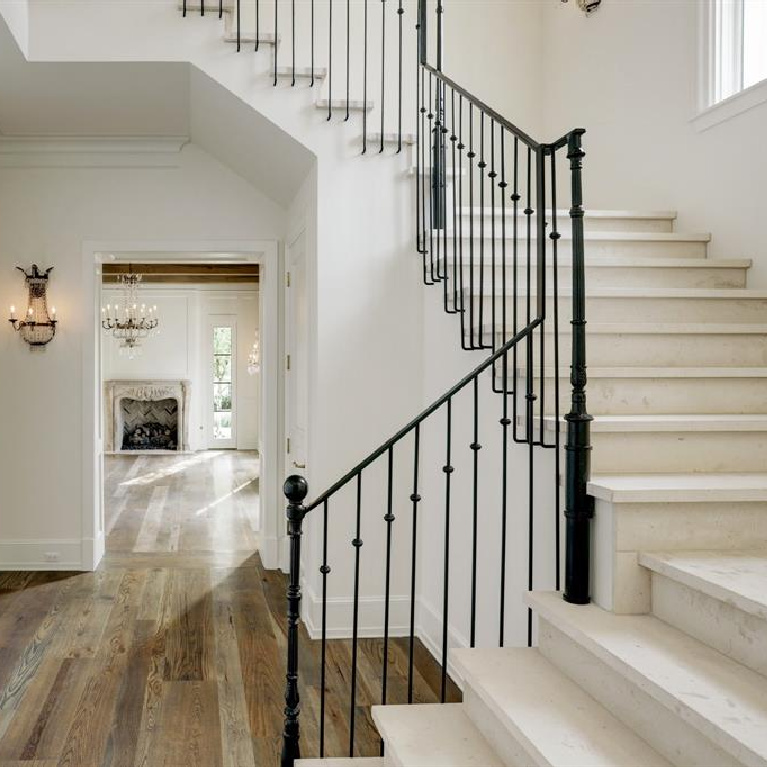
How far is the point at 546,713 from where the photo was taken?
1.92 meters

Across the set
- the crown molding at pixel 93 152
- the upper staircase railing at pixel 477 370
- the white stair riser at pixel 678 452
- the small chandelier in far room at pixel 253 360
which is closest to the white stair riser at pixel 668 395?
the upper staircase railing at pixel 477 370

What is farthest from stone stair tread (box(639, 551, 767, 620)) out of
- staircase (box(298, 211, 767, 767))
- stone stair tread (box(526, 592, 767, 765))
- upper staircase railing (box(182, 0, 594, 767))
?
upper staircase railing (box(182, 0, 594, 767))

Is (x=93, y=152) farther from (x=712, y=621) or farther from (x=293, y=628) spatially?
(x=712, y=621)

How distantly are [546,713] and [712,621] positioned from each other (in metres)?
0.46

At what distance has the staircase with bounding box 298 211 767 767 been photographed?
172 centimetres

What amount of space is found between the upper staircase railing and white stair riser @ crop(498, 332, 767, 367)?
0.09 metres

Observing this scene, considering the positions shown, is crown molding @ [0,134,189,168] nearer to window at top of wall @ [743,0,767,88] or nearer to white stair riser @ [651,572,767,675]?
window at top of wall @ [743,0,767,88]

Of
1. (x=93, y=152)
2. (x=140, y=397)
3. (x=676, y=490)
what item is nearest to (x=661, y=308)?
(x=676, y=490)

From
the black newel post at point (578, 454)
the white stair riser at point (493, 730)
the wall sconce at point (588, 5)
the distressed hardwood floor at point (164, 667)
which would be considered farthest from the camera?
the wall sconce at point (588, 5)

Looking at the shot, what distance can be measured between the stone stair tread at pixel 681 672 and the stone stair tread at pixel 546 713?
0.42 ft

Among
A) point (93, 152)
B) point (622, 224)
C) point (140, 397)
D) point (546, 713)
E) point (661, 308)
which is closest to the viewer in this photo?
point (546, 713)

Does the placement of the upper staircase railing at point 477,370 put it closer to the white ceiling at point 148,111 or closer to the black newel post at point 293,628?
the black newel post at point 293,628

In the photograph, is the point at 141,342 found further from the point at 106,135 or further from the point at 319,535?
the point at 319,535

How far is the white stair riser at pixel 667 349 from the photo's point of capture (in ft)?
10.1
